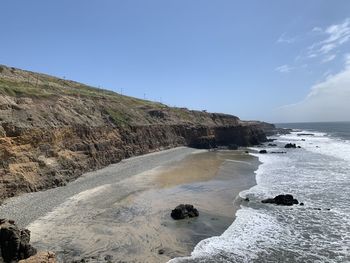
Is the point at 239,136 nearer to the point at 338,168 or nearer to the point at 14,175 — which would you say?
the point at 338,168

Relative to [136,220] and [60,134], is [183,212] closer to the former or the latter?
[136,220]

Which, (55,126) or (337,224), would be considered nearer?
(337,224)

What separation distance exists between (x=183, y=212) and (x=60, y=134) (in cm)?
1709

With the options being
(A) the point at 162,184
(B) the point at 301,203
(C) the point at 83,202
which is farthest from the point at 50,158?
(B) the point at 301,203

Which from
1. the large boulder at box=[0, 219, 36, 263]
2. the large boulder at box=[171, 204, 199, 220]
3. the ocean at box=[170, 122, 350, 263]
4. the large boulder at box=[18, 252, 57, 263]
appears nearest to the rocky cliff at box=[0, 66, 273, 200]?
the large boulder at box=[0, 219, 36, 263]

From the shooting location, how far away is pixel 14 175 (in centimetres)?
2656

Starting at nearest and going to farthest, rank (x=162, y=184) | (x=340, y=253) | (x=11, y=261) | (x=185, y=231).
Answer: (x=11, y=261) → (x=340, y=253) → (x=185, y=231) → (x=162, y=184)

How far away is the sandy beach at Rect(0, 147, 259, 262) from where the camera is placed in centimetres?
1789

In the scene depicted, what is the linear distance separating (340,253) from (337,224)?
4656mm

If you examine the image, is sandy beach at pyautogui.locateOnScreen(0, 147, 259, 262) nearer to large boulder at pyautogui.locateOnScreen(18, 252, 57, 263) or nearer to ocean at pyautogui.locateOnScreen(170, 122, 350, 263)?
ocean at pyautogui.locateOnScreen(170, 122, 350, 263)

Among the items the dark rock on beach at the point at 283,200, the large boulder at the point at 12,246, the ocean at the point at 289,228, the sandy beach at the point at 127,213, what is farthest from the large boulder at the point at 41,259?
the dark rock on beach at the point at 283,200

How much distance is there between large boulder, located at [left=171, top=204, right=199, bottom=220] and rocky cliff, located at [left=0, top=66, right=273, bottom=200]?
11.6 metres

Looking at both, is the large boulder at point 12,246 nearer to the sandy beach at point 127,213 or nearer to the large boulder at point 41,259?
the sandy beach at point 127,213

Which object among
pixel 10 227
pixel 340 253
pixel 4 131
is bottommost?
pixel 340 253
